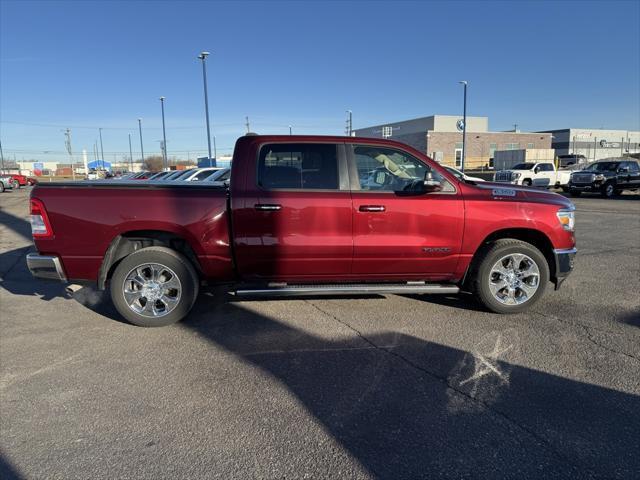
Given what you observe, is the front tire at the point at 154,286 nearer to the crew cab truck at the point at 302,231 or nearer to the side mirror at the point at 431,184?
the crew cab truck at the point at 302,231

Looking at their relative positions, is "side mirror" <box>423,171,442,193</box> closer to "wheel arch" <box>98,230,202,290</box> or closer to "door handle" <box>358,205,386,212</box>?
"door handle" <box>358,205,386,212</box>

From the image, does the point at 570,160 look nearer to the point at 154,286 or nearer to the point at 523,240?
the point at 523,240

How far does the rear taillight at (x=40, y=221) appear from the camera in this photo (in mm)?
4465

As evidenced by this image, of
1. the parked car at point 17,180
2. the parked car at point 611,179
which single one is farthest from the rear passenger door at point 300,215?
the parked car at point 17,180

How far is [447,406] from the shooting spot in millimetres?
3174

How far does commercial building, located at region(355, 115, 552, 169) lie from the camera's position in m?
62.6

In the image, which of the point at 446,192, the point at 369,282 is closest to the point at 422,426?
the point at 369,282

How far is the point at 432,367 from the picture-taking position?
12.4 feet

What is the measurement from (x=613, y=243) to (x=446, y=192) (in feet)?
22.4

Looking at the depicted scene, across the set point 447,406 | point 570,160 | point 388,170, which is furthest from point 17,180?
point 570,160

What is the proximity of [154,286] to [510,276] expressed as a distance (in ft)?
12.9

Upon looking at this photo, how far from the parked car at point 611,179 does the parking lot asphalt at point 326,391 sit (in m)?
22.7

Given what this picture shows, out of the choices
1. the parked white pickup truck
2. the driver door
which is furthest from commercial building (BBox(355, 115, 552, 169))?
the driver door

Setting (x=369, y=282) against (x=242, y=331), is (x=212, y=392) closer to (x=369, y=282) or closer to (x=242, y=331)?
(x=242, y=331)
